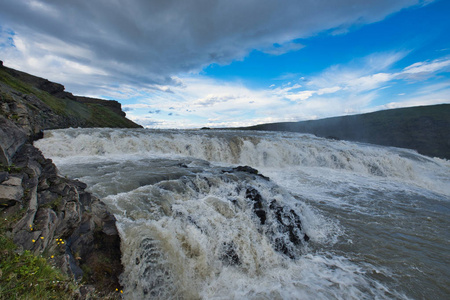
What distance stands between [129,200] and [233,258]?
13.0 ft

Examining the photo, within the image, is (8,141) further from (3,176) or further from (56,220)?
(56,220)

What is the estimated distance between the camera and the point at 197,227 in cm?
666

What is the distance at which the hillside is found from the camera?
14.5 metres

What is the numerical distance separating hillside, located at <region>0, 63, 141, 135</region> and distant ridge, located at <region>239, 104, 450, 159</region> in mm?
54940

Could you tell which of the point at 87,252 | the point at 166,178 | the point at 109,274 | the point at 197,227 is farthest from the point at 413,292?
the point at 166,178

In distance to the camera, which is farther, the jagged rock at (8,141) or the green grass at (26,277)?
the jagged rock at (8,141)

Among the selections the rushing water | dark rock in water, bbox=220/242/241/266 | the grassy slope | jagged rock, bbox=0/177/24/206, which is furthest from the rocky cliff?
the grassy slope

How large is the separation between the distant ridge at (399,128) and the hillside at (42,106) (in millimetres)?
54940

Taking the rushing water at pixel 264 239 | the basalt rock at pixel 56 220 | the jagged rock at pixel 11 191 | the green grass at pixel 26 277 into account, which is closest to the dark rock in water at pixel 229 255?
the rushing water at pixel 264 239

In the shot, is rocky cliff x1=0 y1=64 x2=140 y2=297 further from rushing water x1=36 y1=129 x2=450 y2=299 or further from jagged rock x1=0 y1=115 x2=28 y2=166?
rushing water x1=36 y1=129 x2=450 y2=299

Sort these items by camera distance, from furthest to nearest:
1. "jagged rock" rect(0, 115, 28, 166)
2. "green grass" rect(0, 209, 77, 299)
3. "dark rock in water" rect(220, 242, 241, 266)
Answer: "dark rock in water" rect(220, 242, 241, 266), "jagged rock" rect(0, 115, 28, 166), "green grass" rect(0, 209, 77, 299)

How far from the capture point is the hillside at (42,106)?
1448 centimetres

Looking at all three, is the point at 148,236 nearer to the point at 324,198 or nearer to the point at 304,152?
the point at 324,198

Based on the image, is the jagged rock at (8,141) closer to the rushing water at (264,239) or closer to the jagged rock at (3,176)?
the jagged rock at (3,176)
